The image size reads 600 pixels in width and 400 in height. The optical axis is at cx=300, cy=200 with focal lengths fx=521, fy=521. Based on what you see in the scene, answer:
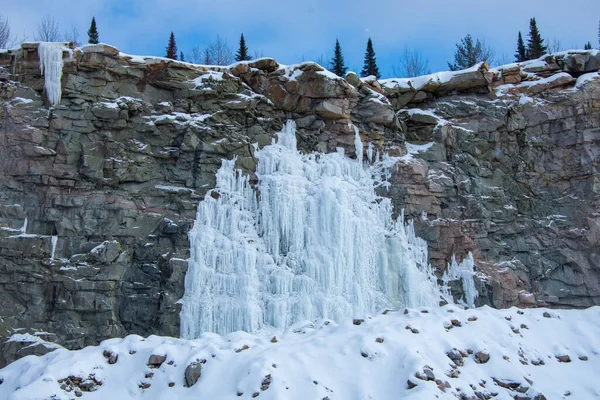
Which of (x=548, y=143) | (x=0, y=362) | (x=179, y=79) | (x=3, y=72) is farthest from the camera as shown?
(x=548, y=143)

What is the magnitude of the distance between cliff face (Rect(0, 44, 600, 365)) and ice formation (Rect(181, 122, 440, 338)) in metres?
0.60

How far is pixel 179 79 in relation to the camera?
59.8 feet

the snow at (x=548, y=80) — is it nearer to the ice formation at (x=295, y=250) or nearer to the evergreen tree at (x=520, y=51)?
the ice formation at (x=295, y=250)

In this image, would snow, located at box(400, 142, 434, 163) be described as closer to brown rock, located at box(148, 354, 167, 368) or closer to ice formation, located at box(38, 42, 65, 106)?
ice formation, located at box(38, 42, 65, 106)

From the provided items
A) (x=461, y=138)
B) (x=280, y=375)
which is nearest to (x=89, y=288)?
(x=280, y=375)

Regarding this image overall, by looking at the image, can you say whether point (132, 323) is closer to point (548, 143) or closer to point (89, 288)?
point (89, 288)

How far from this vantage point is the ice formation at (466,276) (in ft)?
59.2

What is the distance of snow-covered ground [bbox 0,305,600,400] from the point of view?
727 cm

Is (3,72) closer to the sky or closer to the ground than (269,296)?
closer to the sky

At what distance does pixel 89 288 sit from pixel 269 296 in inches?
212

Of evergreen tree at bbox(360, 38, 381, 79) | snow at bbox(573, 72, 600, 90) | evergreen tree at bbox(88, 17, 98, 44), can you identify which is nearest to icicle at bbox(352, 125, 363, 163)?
snow at bbox(573, 72, 600, 90)

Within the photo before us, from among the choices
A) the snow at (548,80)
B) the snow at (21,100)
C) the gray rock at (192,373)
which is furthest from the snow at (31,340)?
the snow at (548,80)

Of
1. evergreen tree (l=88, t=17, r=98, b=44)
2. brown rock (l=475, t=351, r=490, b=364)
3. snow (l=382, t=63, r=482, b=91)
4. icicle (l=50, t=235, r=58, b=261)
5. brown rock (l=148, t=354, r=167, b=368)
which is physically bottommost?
brown rock (l=475, t=351, r=490, b=364)

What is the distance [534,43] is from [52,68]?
2869 cm
